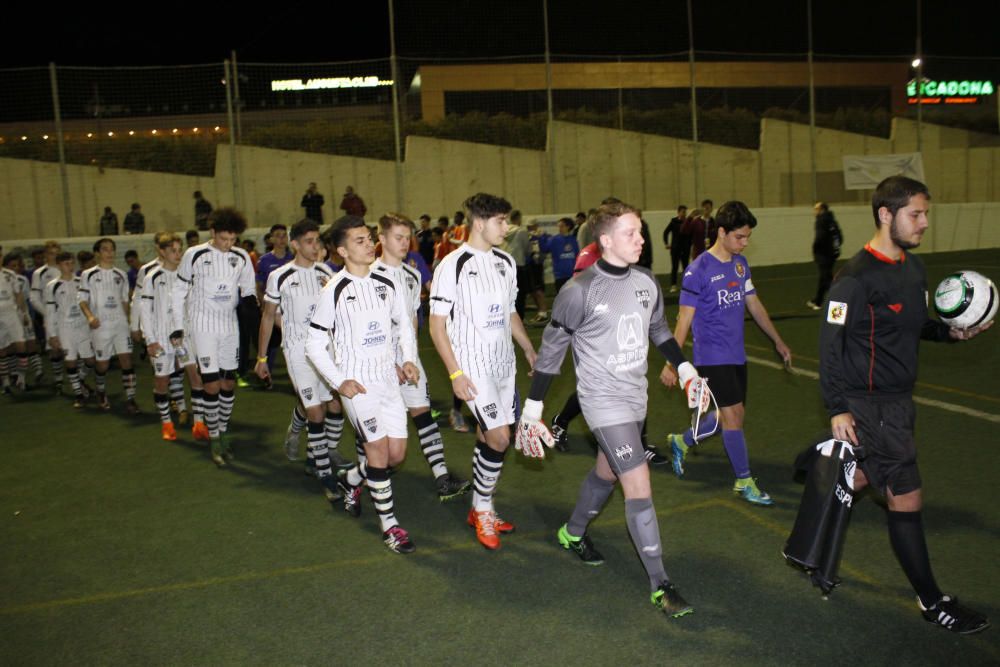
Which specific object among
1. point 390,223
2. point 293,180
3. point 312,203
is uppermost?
point 293,180

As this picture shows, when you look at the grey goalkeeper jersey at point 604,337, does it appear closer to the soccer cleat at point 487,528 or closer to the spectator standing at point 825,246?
the soccer cleat at point 487,528

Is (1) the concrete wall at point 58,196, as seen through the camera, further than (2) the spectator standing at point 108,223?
No

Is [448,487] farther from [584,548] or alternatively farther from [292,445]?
[292,445]

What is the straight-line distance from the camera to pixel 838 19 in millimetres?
36688

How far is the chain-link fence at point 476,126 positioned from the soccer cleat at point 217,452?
14090 mm

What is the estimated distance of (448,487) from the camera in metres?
7.04

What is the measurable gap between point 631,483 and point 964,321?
192 cm

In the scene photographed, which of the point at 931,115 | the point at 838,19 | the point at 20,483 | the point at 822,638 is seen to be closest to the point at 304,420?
the point at 20,483

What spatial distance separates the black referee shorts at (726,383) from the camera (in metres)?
6.47

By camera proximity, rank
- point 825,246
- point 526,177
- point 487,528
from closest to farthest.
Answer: point 487,528, point 825,246, point 526,177

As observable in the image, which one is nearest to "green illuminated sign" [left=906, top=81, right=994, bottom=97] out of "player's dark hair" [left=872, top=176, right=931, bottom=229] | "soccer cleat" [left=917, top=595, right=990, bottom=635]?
"player's dark hair" [left=872, top=176, right=931, bottom=229]

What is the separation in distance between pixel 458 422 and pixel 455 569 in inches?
148

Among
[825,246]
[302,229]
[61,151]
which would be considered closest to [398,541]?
[302,229]

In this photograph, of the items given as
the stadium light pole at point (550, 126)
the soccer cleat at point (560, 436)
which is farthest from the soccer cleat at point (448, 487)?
the stadium light pole at point (550, 126)
